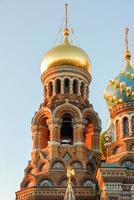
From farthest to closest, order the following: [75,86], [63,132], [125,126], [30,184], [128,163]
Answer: [75,86], [63,132], [125,126], [30,184], [128,163]

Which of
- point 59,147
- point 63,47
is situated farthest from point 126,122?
point 63,47

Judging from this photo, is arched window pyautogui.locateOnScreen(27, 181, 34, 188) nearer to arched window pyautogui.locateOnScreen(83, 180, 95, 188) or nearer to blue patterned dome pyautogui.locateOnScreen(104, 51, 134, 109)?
arched window pyautogui.locateOnScreen(83, 180, 95, 188)

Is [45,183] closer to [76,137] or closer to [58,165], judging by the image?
[58,165]

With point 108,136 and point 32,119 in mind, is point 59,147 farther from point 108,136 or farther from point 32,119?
point 108,136

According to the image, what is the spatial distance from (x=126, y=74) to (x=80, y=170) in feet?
18.1

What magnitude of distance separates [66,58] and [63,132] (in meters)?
3.61

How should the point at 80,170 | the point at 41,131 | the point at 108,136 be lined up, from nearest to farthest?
the point at 80,170, the point at 41,131, the point at 108,136

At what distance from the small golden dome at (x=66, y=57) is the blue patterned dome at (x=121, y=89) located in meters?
1.54

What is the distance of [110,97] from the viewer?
26609mm

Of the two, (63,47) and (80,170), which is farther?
(63,47)

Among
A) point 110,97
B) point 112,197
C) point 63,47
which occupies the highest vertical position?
point 63,47

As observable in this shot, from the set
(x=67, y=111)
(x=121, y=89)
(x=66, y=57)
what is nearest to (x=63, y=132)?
(x=67, y=111)

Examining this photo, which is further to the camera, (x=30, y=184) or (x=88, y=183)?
(x=30, y=184)

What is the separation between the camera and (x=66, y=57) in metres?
26.9
